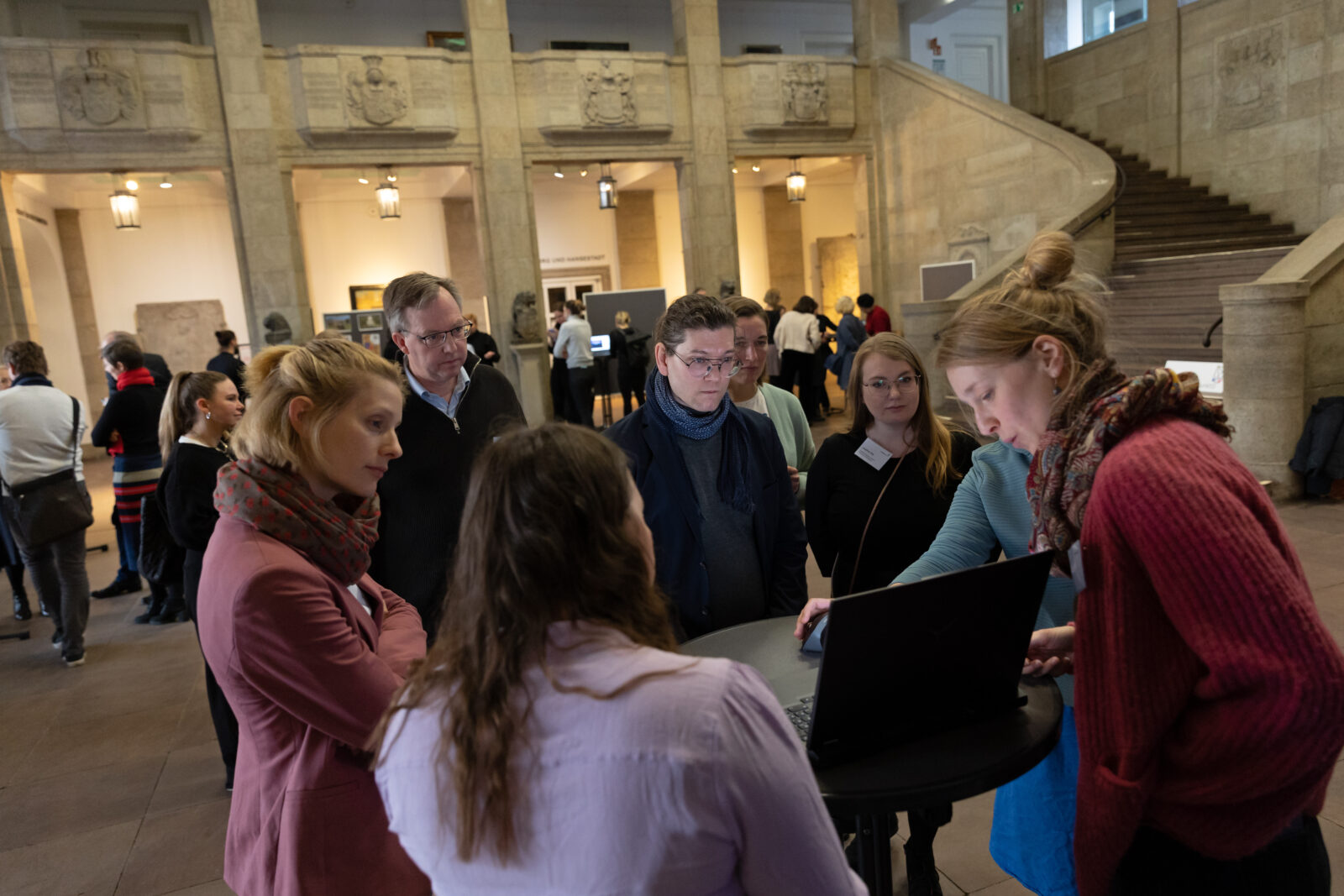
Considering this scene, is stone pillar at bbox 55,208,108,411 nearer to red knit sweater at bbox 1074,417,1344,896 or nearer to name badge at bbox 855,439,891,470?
name badge at bbox 855,439,891,470

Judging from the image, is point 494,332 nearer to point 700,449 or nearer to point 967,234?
point 967,234

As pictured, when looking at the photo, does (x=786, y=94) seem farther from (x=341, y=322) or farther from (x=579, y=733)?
(x=579, y=733)

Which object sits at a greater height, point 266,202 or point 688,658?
point 266,202

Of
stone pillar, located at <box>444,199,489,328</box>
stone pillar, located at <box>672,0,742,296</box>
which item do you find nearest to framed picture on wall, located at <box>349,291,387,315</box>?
stone pillar, located at <box>444,199,489,328</box>

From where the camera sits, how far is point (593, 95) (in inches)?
502

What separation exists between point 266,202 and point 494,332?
3.44 m

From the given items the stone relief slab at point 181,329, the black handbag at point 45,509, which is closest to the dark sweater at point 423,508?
the black handbag at point 45,509

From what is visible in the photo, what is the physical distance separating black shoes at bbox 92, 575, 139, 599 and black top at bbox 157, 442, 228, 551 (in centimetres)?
353

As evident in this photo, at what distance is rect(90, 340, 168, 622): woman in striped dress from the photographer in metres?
5.54

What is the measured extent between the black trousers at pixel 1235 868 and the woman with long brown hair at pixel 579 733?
0.58m

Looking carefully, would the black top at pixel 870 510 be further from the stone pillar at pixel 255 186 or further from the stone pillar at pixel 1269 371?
the stone pillar at pixel 255 186

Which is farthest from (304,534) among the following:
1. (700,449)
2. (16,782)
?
(16,782)

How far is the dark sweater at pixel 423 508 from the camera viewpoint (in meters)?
2.41

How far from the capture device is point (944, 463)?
2664 millimetres
